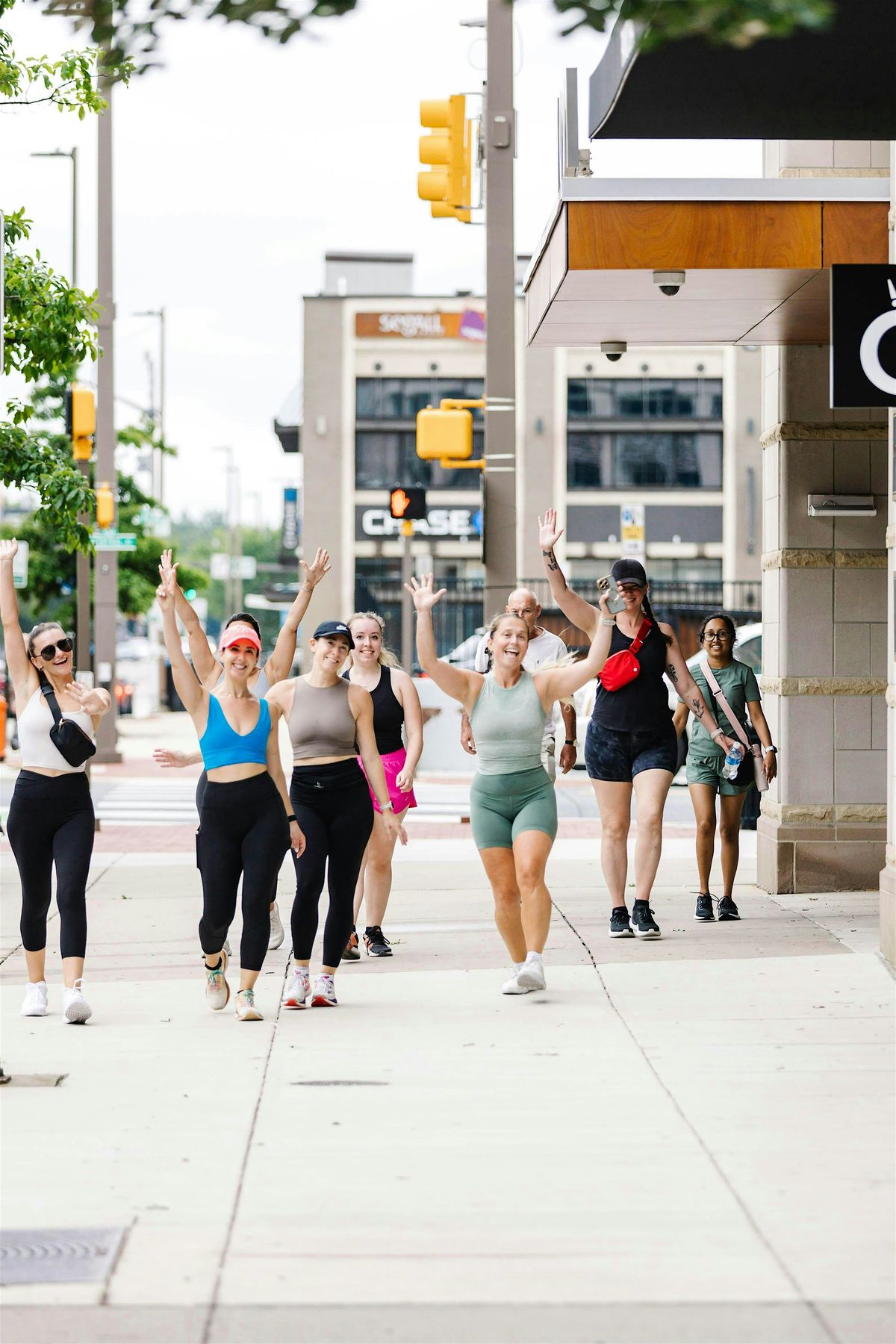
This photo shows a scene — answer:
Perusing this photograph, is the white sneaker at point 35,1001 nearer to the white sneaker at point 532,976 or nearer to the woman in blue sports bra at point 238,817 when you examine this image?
the woman in blue sports bra at point 238,817

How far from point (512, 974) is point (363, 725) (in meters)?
1.60

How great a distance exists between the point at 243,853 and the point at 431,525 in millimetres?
47553

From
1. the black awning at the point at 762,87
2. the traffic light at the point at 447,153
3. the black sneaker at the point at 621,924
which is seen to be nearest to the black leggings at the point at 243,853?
the black sneaker at the point at 621,924

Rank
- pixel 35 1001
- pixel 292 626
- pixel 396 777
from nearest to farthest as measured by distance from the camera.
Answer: pixel 35 1001 < pixel 292 626 < pixel 396 777

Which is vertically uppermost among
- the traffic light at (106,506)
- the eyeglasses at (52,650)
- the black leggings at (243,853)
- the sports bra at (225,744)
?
the traffic light at (106,506)

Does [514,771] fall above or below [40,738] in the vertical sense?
below

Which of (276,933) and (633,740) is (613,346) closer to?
(633,740)

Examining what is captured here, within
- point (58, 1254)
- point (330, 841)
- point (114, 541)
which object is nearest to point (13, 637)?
point (330, 841)

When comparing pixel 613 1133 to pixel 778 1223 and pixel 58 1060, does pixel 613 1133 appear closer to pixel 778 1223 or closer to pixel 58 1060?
pixel 778 1223

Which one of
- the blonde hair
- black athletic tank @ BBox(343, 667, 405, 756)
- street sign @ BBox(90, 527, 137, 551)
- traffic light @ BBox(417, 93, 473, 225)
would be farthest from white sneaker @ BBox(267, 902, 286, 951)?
street sign @ BBox(90, 527, 137, 551)

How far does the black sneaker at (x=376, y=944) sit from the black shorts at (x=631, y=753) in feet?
4.80

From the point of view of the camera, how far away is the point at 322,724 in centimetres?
823

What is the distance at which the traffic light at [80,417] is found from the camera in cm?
2233

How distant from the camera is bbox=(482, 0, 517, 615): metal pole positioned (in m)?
14.6
